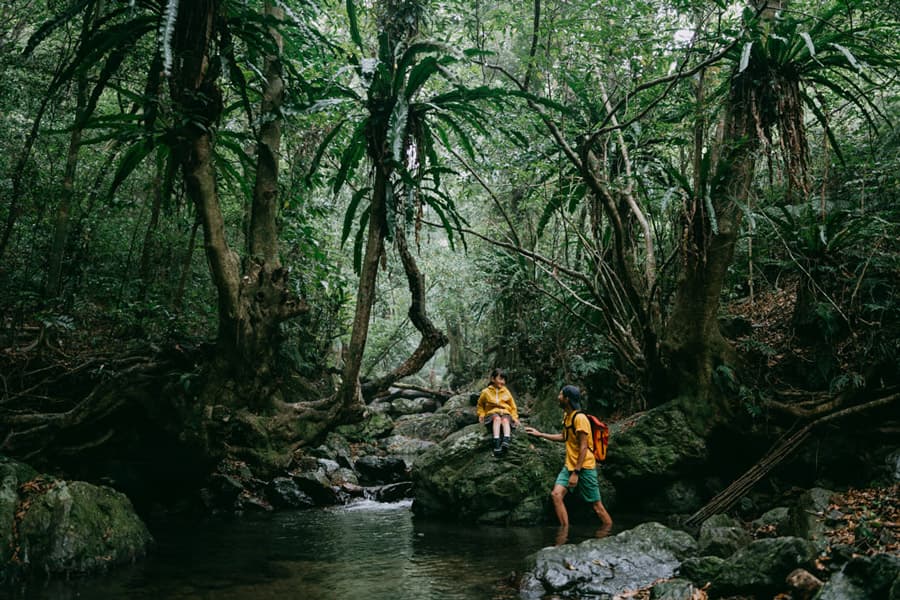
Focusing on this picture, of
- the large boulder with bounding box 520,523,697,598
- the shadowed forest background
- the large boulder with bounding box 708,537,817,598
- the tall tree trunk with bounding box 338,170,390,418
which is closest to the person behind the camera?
the large boulder with bounding box 708,537,817,598

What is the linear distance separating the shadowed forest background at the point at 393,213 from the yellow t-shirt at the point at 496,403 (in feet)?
3.09

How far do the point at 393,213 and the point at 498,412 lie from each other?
279 centimetres

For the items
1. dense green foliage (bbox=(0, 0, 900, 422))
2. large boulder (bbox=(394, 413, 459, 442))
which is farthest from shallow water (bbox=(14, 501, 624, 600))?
large boulder (bbox=(394, 413, 459, 442))

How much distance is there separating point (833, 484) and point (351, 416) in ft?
17.5

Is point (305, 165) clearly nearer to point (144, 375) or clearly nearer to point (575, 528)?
point (144, 375)

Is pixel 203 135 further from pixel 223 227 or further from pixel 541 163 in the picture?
pixel 541 163

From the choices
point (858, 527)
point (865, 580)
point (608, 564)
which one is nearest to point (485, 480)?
point (608, 564)

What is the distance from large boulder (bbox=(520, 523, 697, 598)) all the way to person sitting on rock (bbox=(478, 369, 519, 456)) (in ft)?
8.41

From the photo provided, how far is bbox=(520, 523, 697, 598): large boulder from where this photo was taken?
4.06 metres

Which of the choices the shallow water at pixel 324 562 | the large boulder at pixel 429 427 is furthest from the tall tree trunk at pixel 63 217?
the large boulder at pixel 429 427

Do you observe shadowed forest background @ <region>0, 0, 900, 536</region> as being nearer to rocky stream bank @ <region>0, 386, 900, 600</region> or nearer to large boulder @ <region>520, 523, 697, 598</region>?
rocky stream bank @ <region>0, 386, 900, 600</region>

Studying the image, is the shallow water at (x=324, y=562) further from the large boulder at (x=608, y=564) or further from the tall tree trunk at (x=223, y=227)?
the tall tree trunk at (x=223, y=227)

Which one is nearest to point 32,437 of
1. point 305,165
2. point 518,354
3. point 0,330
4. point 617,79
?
point 0,330

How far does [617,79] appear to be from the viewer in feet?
26.8
